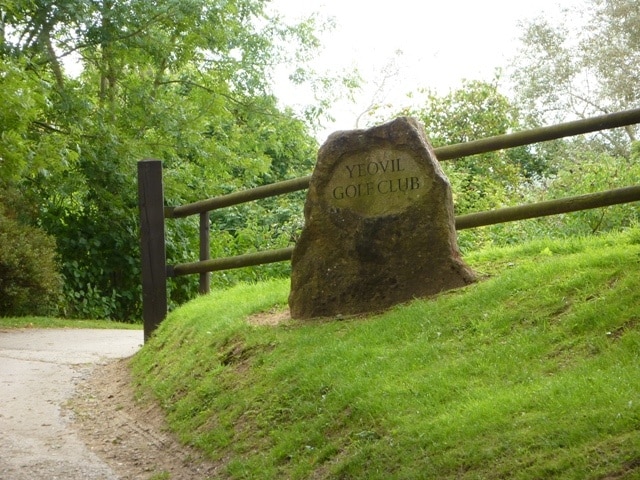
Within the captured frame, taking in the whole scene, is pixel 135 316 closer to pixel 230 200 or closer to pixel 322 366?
pixel 230 200

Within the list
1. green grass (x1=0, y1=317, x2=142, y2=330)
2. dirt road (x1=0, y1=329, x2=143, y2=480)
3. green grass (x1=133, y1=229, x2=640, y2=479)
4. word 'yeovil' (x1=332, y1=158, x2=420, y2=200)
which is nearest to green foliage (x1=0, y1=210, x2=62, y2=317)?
green grass (x1=0, y1=317, x2=142, y2=330)

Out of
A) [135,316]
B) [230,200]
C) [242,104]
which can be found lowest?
[135,316]

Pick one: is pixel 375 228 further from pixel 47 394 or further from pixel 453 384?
pixel 47 394

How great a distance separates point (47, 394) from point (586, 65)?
→ 2165cm

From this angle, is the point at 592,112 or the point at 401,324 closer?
the point at 401,324

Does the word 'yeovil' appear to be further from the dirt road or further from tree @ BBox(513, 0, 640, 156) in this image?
tree @ BBox(513, 0, 640, 156)

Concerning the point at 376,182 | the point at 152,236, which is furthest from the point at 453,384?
the point at 152,236

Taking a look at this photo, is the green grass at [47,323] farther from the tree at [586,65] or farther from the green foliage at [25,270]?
the tree at [586,65]

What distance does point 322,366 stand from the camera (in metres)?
6.66

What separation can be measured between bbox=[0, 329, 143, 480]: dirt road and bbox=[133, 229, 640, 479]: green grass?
80 cm

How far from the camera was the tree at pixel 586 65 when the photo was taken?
26922 millimetres

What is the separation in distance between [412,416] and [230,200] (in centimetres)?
489

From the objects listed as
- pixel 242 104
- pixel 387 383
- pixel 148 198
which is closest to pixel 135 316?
pixel 242 104

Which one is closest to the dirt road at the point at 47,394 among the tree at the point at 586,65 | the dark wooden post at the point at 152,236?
the dark wooden post at the point at 152,236
